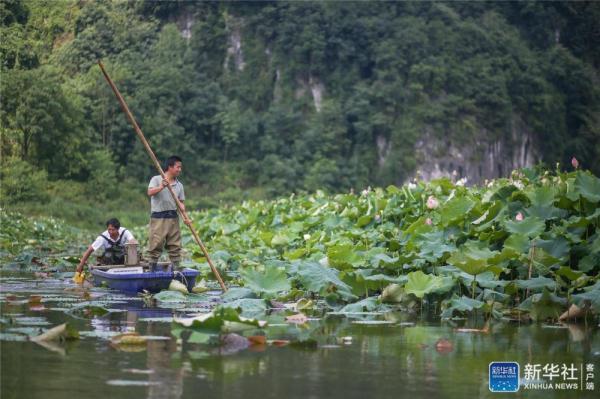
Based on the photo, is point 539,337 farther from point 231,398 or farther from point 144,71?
point 144,71

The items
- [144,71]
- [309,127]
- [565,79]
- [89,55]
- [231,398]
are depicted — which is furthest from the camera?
[565,79]

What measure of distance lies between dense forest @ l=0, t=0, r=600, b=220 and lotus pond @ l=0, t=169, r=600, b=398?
33.2 m

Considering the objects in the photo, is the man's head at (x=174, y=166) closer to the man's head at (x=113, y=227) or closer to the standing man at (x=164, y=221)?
the standing man at (x=164, y=221)

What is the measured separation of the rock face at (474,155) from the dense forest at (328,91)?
11 cm

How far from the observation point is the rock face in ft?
198

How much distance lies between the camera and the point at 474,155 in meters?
61.7

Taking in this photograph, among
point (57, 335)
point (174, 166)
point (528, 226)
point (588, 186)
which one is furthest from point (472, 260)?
point (174, 166)

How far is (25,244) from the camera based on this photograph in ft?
52.5

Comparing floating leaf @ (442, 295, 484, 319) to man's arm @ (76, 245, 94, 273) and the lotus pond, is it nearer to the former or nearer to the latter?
the lotus pond

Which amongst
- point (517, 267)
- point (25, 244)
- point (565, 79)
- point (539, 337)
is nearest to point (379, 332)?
point (539, 337)

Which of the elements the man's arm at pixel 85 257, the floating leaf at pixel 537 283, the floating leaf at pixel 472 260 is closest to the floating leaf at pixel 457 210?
the floating leaf at pixel 472 260

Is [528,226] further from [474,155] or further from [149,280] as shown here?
[474,155]

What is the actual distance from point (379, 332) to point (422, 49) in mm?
57722

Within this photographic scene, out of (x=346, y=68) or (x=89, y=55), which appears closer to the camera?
(x=89, y=55)
